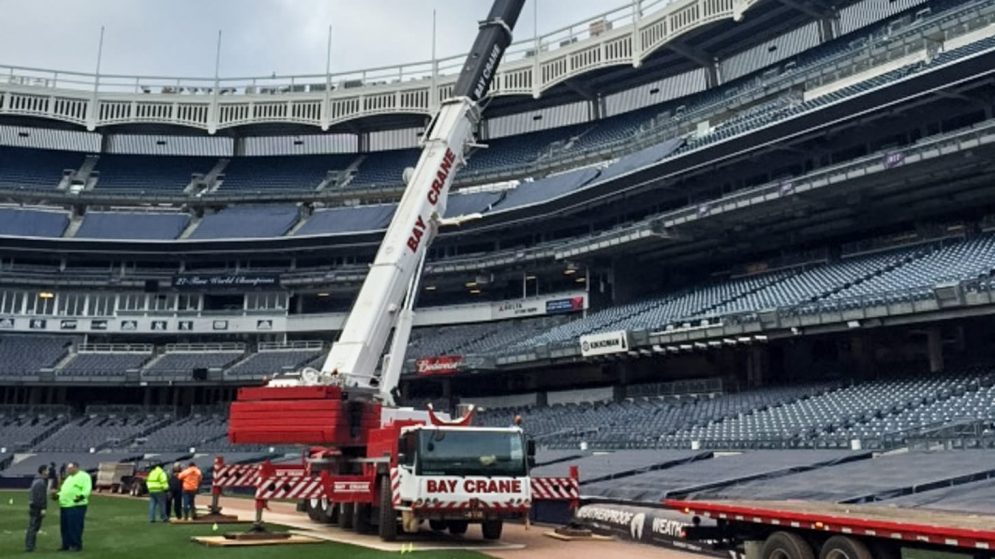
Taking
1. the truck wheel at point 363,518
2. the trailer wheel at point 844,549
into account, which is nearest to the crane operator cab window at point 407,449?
the truck wheel at point 363,518

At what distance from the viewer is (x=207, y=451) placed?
46312 millimetres

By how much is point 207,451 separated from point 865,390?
115 ft

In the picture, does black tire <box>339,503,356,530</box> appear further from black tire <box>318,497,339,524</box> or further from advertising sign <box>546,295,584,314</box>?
advertising sign <box>546,295,584,314</box>

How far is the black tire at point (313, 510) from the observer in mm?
21806

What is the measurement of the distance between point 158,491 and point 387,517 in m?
8.18

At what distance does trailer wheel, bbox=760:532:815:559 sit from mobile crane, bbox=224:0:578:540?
653 centimetres

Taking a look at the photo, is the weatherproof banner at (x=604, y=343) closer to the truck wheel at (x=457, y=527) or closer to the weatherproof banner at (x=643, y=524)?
the weatherproof banner at (x=643, y=524)

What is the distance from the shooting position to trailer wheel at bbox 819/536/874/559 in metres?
9.45

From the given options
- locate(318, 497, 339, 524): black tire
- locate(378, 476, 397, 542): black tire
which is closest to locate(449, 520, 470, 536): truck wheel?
locate(378, 476, 397, 542): black tire

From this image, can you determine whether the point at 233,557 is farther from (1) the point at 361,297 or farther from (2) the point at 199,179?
(2) the point at 199,179

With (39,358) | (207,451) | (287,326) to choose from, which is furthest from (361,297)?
(39,358)

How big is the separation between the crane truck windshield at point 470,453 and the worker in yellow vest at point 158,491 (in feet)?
29.1

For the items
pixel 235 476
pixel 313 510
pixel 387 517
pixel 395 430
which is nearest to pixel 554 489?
pixel 387 517

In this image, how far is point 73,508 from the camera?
15.4m
